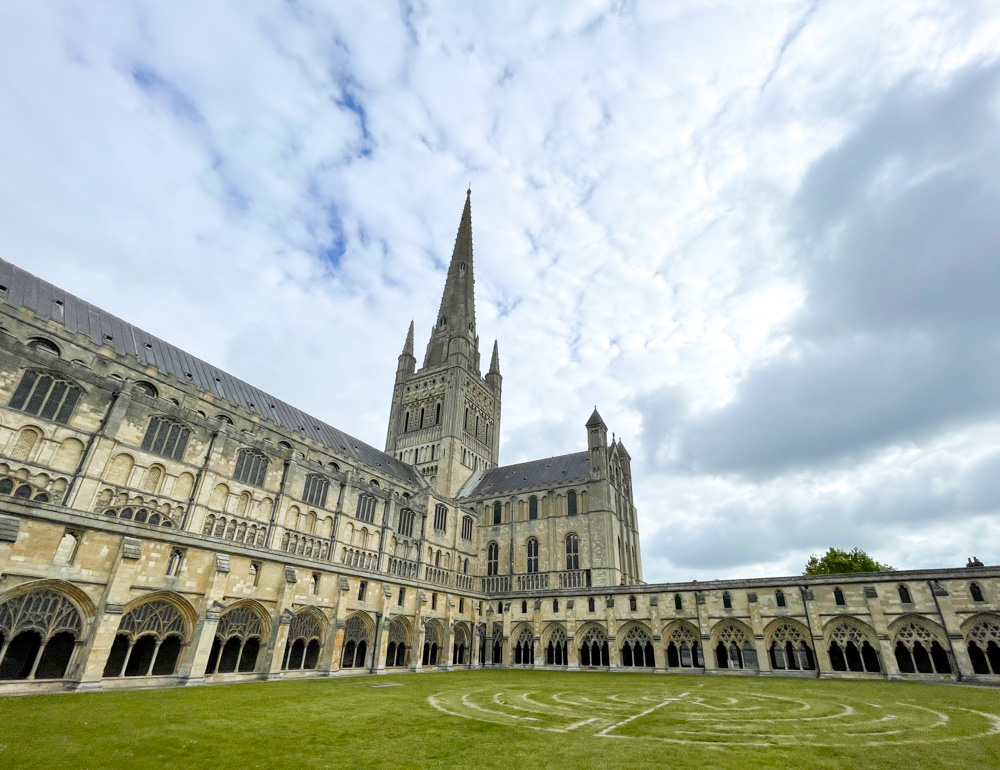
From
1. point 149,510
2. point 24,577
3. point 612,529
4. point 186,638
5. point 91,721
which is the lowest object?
point 91,721

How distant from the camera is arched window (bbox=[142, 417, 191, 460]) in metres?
29.7

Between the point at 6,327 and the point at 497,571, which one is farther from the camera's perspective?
the point at 497,571

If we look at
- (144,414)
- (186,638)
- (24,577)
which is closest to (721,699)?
(186,638)

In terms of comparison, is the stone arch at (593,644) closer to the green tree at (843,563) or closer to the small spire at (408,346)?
the green tree at (843,563)

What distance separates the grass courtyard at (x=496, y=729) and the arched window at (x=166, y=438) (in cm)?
1487

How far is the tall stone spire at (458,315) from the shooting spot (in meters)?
70.8

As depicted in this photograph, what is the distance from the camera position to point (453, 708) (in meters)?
17.1

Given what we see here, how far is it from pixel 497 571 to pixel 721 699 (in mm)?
35836

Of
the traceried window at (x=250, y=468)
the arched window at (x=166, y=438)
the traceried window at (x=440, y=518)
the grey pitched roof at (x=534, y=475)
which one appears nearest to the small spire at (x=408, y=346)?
the grey pitched roof at (x=534, y=475)

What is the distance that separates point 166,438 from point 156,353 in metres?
10.3

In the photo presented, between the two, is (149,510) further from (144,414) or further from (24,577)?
(24,577)

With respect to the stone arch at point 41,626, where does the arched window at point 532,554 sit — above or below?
above

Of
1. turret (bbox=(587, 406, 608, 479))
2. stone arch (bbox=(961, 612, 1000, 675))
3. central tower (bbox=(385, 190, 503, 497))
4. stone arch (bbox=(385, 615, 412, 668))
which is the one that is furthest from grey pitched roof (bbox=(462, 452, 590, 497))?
stone arch (bbox=(961, 612, 1000, 675))

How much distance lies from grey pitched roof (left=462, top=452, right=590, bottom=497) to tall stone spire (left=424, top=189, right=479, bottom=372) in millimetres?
17079
